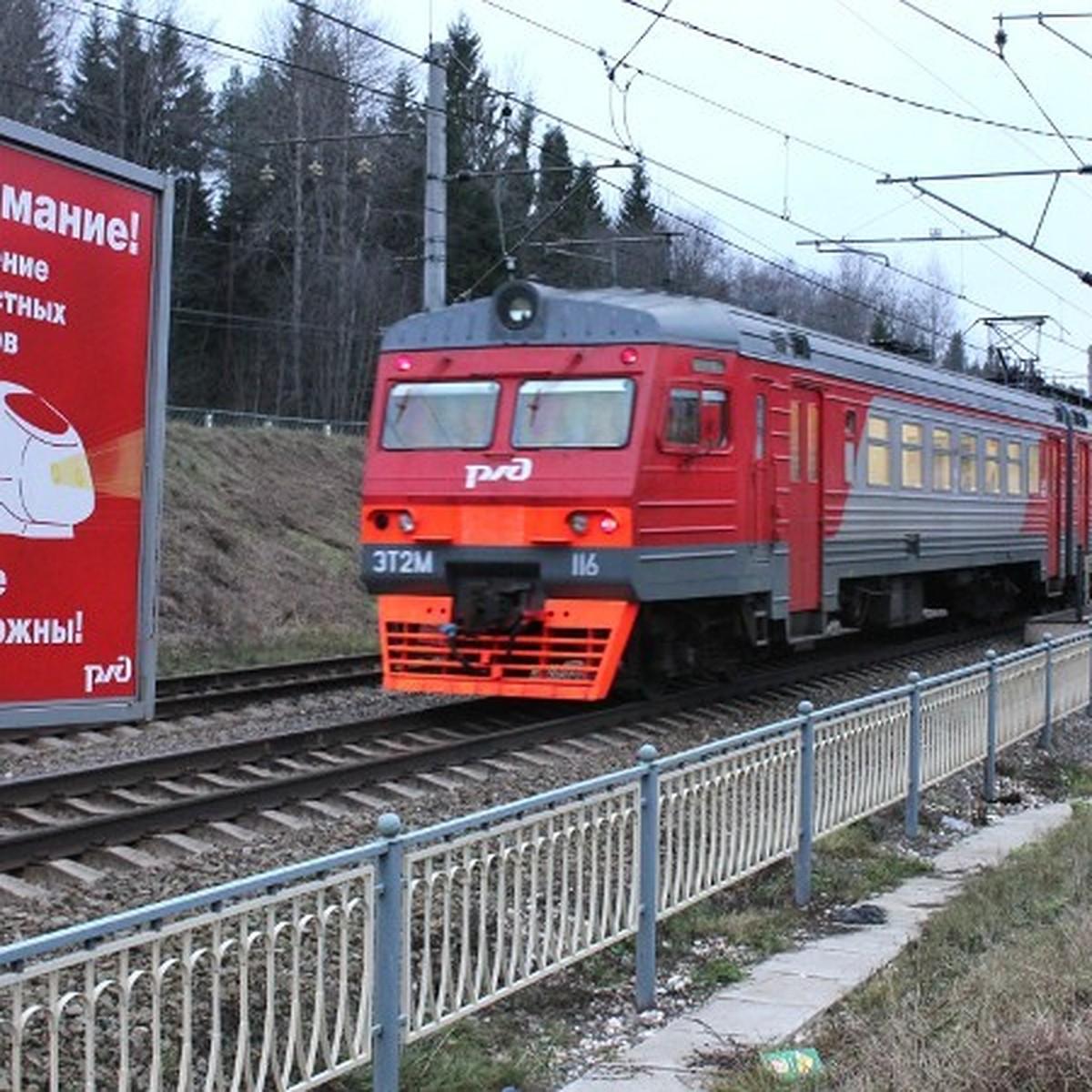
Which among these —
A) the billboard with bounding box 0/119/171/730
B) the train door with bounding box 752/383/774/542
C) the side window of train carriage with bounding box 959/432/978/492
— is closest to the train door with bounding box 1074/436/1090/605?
the side window of train carriage with bounding box 959/432/978/492

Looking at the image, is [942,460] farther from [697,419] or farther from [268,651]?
[268,651]

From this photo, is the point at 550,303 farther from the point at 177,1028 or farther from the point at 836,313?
the point at 836,313

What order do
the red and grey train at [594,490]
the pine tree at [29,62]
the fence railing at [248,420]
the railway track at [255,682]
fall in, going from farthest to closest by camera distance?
the pine tree at [29,62] < the fence railing at [248,420] < the railway track at [255,682] < the red and grey train at [594,490]

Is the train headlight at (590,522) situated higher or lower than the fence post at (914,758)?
higher

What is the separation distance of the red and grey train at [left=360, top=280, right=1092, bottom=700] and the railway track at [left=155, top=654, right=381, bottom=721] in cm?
159

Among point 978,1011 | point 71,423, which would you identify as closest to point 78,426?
point 71,423

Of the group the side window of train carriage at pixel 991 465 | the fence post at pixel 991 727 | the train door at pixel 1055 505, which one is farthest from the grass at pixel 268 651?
the train door at pixel 1055 505

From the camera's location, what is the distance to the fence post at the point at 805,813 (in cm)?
859

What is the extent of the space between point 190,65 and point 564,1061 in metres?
46.6

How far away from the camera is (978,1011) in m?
5.30

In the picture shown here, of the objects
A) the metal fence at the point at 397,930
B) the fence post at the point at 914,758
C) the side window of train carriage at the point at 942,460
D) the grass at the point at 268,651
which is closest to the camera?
the metal fence at the point at 397,930

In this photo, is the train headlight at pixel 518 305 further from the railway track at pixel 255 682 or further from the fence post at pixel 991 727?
the fence post at pixel 991 727

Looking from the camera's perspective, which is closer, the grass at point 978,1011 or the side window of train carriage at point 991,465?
the grass at point 978,1011

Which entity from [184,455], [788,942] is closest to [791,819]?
[788,942]
